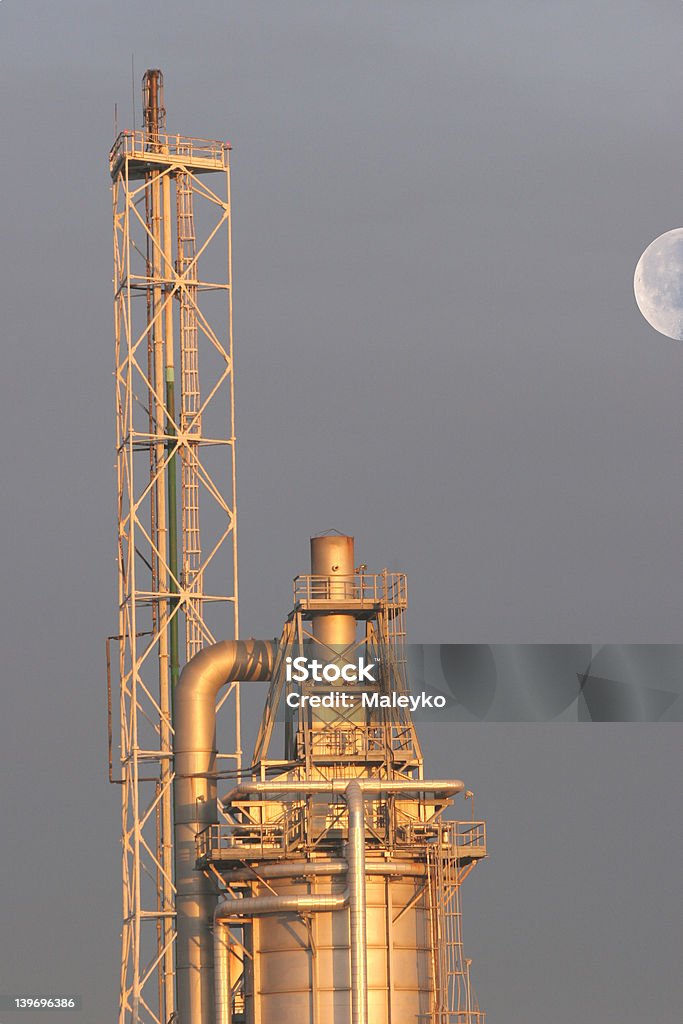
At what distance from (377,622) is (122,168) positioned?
21.0m

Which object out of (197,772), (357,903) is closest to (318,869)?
(357,903)

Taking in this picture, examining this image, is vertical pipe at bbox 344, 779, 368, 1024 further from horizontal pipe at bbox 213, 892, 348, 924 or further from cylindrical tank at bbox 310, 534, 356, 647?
cylindrical tank at bbox 310, 534, 356, 647

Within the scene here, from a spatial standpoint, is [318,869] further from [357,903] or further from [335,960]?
[335,960]

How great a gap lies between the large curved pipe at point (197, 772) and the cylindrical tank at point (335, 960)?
3.36 m

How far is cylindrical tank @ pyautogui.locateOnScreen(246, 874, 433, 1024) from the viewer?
2808 inches

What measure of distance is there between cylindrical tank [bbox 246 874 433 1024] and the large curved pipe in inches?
132

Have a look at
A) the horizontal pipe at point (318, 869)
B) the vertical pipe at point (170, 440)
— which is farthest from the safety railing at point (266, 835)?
the vertical pipe at point (170, 440)

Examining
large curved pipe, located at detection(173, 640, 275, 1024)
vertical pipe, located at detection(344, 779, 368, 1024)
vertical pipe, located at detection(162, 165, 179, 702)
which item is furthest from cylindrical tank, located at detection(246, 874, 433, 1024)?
vertical pipe, located at detection(162, 165, 179, 702)

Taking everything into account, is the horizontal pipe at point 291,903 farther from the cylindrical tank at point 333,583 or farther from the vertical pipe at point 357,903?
the cylindrical tank at point 333,583

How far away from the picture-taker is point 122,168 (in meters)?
88.7

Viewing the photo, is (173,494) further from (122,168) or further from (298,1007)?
(298,1007)

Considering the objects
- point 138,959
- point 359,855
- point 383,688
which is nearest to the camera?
point 359,855

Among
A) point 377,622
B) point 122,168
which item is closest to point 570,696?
point 377,622

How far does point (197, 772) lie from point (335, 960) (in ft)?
26.6
